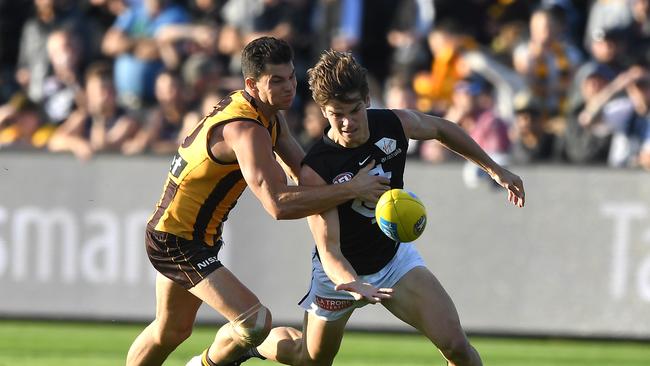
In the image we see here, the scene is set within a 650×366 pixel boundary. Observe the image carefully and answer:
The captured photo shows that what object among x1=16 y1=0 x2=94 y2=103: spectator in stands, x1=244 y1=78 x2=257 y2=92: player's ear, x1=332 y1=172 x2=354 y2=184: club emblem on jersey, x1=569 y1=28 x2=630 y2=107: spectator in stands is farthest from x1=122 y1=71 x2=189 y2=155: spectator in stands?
x1=332 y1=172 x2=354 y2=184: club emblem on jersey

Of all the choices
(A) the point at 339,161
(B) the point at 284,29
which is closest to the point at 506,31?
(B) the point at 284,29

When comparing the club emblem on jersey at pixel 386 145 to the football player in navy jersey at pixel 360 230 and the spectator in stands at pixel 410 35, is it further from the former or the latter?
the spectator in stands at pixel 410 35

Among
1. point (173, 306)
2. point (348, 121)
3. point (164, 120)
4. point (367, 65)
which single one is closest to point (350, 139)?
point (348, 121)

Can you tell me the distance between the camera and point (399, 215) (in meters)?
6.80

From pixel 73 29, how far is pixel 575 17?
582 cm

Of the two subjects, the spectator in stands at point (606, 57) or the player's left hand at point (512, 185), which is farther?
the spectator in stands at point (606, 57)

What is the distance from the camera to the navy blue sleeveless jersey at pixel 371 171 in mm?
7180

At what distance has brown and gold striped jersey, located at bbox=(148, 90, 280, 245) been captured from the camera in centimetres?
734

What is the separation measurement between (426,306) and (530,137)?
547 centimetres

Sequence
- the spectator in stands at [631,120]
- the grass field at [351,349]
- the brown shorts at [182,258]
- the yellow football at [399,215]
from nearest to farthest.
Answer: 1. the yellow football at [399,215]
2. the brown shorts at [182,258]
3. the grass field at [351,349]
4. the spectator in stands at [631,120]

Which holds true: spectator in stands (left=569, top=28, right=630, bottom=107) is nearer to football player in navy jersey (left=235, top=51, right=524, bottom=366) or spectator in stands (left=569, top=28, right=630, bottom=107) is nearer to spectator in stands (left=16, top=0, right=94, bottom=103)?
spectator in stands (left=16, top=0, right=94, bottom=103)

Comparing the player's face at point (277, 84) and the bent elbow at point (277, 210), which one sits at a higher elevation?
the player's face at point (277, 84)

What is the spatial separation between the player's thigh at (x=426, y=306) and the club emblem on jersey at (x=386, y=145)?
715 millimetres

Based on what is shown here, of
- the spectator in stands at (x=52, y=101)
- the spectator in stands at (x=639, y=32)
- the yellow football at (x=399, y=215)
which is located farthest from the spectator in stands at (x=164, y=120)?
the yellow football at (x=399, y=215)
